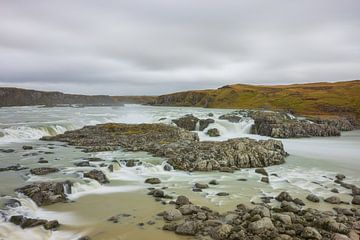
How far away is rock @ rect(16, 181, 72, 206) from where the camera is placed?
16812mm

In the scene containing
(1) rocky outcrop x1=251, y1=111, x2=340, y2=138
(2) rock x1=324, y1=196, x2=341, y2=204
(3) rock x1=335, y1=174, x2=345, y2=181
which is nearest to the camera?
(2) rock x1=324, y1=196, x2=341, y2=204

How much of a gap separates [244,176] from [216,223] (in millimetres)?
10121

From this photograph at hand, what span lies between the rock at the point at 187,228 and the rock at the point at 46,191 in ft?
23.0

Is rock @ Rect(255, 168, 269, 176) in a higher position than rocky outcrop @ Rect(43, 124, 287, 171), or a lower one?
lower

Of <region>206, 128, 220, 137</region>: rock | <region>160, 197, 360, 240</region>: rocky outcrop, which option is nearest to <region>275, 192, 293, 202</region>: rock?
<region>160, 197, 360, 240</region>: rocky outcrop

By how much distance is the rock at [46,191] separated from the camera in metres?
16.8

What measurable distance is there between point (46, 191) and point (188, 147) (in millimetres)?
15042

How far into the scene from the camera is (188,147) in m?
30.5

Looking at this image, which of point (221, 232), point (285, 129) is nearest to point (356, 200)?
point (221, 232)

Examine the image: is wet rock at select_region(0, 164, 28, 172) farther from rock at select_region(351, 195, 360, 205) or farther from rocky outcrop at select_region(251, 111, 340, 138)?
rocky outcrop at select_region(251, 111, 340, 138)

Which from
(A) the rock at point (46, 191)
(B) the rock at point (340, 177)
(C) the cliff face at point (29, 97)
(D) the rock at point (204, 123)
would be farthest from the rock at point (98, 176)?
(C) the cliff face at point (29, 97)

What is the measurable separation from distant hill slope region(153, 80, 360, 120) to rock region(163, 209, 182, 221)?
73009 millimetres

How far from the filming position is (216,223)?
14156mm

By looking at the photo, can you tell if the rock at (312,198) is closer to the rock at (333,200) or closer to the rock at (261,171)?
the rock at (333,200)
